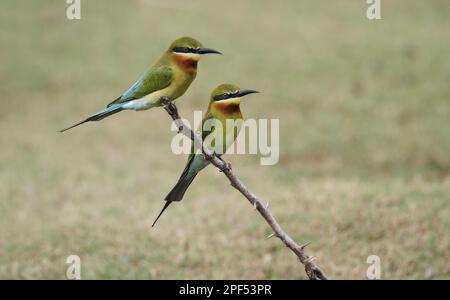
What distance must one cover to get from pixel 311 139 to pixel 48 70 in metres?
7.01

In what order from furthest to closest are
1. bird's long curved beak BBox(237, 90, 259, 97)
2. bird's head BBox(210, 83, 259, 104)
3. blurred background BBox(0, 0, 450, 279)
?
blurred background BBox(0, 0, 450, 279) → bird's head BBox(210, 83, 259, 104) → bird's long curved beak BBox(237, 90, 259, 97)

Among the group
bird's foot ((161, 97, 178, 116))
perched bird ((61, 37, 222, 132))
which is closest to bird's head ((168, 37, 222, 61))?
perched bird ((61, 37, 222, 132))

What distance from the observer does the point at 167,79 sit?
9.33 ft

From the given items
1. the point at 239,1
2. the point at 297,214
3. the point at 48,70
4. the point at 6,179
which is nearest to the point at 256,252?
the point at 297,214

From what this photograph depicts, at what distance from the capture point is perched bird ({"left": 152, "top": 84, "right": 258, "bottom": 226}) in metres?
2.90

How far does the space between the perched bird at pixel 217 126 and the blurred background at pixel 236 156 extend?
9.78 ft

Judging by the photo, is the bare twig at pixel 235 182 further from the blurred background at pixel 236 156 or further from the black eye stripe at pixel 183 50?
the blurred background at pixel 236 156

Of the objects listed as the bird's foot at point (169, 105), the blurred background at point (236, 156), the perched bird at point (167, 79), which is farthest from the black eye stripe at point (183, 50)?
the blurred background at point (236, 156)

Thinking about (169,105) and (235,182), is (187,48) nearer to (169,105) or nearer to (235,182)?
(169,105)

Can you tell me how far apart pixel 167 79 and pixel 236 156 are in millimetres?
9106

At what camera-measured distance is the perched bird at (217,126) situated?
9.51ft

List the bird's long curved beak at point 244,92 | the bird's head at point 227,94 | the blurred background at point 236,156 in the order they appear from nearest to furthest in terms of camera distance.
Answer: the bird's long curved beak at point 244,92 < the bird's head at point 227,94 < the blurred background at point 236,156

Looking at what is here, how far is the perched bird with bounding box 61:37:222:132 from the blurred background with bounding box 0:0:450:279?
3.33 metres

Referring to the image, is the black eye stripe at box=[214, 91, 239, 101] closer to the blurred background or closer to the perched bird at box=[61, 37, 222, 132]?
the perched bird at box=[61, 37, 222, 132]
